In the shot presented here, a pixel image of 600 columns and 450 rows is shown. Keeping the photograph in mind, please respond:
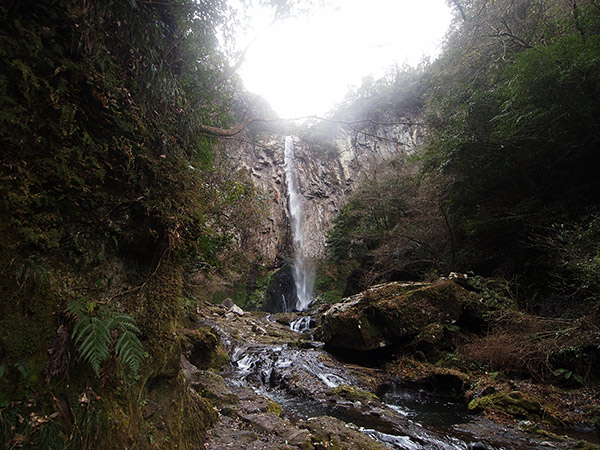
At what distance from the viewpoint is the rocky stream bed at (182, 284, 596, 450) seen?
127 inches

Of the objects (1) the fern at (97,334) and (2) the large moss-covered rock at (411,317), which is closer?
(1) the fern at (97,334)

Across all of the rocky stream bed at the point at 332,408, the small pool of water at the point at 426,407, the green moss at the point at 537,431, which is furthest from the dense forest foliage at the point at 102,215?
the small pool of water at the point at 426,407

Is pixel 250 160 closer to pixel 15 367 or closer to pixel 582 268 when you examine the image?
pixel 582 268

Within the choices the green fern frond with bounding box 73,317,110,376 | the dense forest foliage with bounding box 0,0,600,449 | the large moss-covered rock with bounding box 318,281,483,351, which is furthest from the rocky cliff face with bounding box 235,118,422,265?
the green fern frond with bounding box 73,317,110,376

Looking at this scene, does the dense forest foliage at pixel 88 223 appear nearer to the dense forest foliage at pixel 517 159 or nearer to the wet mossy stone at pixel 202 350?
the wet mossy stone at pixel 202 350

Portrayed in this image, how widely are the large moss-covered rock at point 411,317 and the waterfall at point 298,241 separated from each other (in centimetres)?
1460

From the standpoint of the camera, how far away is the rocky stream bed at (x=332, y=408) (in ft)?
10.6

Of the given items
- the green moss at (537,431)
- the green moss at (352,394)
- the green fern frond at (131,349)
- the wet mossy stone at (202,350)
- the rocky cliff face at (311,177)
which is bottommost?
the green moss at (537,431)

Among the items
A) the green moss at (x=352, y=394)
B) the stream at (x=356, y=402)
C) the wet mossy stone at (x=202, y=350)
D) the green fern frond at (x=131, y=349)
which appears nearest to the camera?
the green fern frond at (x=131, y=349)

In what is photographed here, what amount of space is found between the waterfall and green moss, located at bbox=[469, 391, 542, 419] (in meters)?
17.6

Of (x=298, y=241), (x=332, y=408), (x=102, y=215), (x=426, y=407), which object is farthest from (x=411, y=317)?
(x=298, y=241)

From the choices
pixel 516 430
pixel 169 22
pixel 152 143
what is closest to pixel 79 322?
pixel 152 143

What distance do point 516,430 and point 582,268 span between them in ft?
9.29

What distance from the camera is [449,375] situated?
19.6 ft
